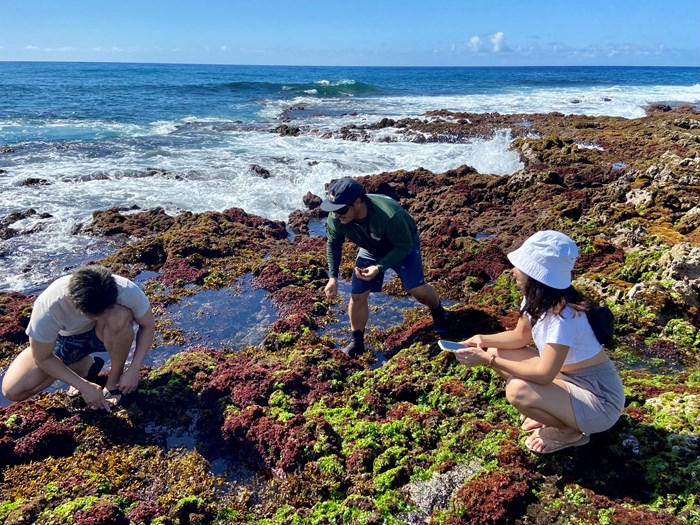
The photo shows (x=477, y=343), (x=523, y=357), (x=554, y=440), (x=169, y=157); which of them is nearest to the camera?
(x=554, y=440)

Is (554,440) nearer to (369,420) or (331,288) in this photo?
(369,420)

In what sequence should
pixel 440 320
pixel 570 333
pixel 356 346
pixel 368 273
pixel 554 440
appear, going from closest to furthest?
1. pixel 570 333
2. pixel 554 440
3. pixel 368 273
4. pixel 440 320
5. pixel 356 346

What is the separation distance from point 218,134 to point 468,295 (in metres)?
20.2

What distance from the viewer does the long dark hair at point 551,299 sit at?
3.13 meters

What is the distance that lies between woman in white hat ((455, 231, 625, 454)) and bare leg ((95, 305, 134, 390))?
3.27 m

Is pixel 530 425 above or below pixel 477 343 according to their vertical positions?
below

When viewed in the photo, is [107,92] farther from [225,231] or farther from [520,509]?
[520,509]

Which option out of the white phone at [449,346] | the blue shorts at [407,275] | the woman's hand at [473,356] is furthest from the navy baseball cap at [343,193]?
the woman's hand at [473,356]

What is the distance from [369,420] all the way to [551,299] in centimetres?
194

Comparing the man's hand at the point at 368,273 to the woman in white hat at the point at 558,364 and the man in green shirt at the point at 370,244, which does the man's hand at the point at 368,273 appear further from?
the woman in white hat at the point at 558,364

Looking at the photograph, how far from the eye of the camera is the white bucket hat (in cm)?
310

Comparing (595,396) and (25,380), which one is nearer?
(595,396)

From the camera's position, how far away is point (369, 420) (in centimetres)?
427

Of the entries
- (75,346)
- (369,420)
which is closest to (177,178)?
(75,346)
